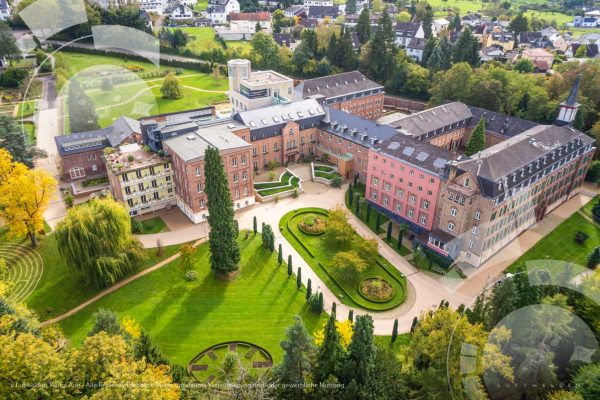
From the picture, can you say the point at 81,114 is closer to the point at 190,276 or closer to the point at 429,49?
the point at 190,276

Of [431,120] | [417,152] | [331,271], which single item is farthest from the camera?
[431,120]

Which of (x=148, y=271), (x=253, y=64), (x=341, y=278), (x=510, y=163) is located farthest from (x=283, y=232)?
(x=253, y=64)

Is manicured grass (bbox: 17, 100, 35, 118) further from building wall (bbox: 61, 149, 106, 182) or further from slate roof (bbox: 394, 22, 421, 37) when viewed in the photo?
slate roof (bbox: 394, 22, 421, 37)

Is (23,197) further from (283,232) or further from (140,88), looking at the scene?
(140,88)

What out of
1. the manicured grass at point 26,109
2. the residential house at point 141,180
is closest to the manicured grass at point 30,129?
the manicured grass at point 26,109

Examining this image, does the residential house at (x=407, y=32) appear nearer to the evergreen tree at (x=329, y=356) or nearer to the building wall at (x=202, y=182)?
the building wall at (x=202, y=182)

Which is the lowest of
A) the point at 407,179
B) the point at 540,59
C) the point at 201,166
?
the point at 407,179

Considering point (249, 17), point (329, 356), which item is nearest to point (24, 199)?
point (329, 356)

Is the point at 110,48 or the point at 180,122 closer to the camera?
the point at 180,122
